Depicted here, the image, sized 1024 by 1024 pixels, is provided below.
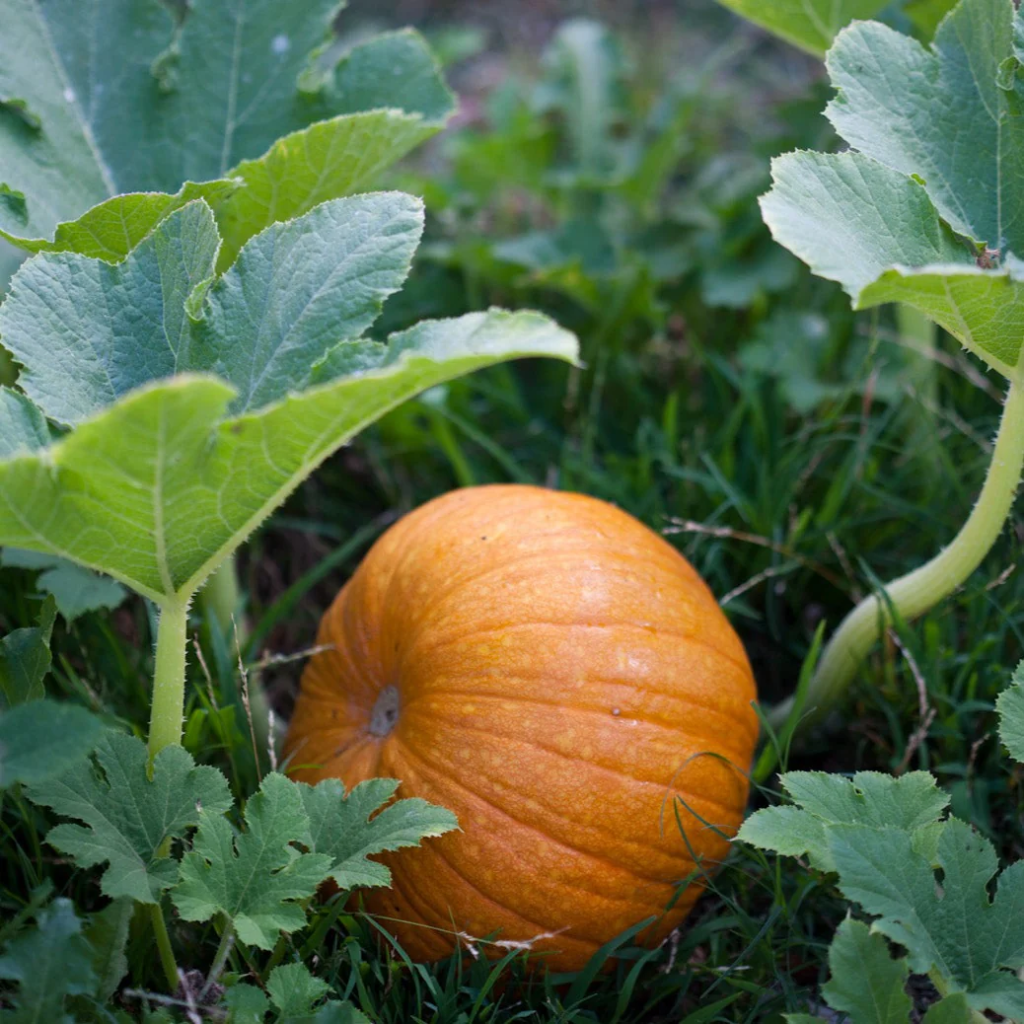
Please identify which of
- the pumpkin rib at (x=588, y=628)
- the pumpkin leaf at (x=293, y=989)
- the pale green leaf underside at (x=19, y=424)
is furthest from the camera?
the pumpkin rib at (x=588, y=628)

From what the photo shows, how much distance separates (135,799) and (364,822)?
0.36m

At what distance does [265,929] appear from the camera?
5.34 ft

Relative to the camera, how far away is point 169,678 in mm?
1805

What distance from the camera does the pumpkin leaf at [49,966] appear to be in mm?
1506

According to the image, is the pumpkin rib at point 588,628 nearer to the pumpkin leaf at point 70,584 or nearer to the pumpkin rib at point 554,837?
the pumpkin rib at point 554,837

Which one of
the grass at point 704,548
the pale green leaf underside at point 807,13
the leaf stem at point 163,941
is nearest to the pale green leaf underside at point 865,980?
the grass at point 704,548

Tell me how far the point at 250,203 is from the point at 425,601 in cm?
88

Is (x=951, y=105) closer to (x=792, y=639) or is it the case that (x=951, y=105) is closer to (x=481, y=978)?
(x=792, y=639)

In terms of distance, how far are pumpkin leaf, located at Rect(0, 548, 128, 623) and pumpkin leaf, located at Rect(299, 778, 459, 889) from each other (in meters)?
0.61

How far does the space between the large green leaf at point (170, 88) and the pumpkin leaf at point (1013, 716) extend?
1559 millimetres

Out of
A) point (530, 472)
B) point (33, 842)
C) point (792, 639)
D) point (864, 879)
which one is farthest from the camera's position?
point (530, 472)

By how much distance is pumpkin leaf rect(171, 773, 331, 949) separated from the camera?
1.63 meters

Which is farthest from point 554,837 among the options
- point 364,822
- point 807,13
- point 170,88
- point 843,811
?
point 807,13

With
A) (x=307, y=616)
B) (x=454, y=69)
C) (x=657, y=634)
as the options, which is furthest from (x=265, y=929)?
(x=454, y=69)
